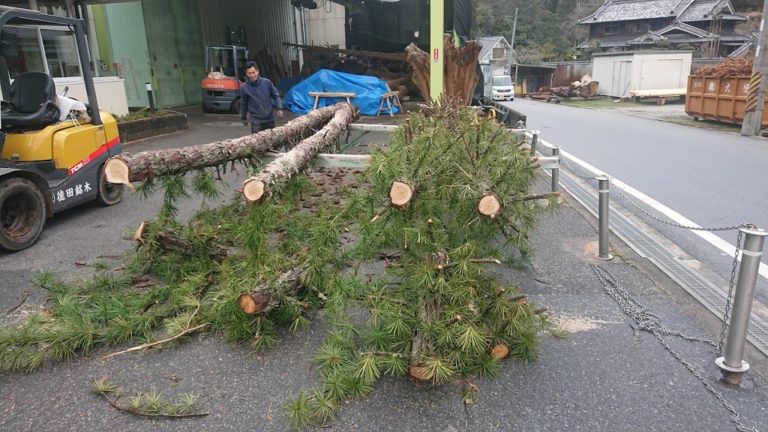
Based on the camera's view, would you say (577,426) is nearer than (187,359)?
Yes

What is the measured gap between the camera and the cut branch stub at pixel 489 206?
10.5 ft

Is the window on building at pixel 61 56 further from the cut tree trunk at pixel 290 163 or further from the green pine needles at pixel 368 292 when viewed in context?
the green pine needles at pixel 368 292

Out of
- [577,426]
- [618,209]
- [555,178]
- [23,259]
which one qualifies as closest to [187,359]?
[577,426]

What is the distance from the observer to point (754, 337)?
154 inches

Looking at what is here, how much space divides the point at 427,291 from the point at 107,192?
5882mm

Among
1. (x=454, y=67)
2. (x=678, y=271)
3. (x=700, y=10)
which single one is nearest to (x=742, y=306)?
(x=678, y=271)

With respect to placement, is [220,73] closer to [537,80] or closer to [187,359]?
[187,359]

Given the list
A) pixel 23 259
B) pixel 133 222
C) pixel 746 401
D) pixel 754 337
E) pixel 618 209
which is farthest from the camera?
pixel 618 209

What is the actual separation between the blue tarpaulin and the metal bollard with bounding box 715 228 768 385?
1404 cm

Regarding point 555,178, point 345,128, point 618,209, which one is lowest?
point 618,209

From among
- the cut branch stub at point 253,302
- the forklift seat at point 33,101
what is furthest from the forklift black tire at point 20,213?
the cut branch stub at point 253,302

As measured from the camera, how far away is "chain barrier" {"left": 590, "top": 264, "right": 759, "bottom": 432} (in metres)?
3.12

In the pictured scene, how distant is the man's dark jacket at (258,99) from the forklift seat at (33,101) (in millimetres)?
3429

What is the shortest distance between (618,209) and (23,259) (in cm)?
752
